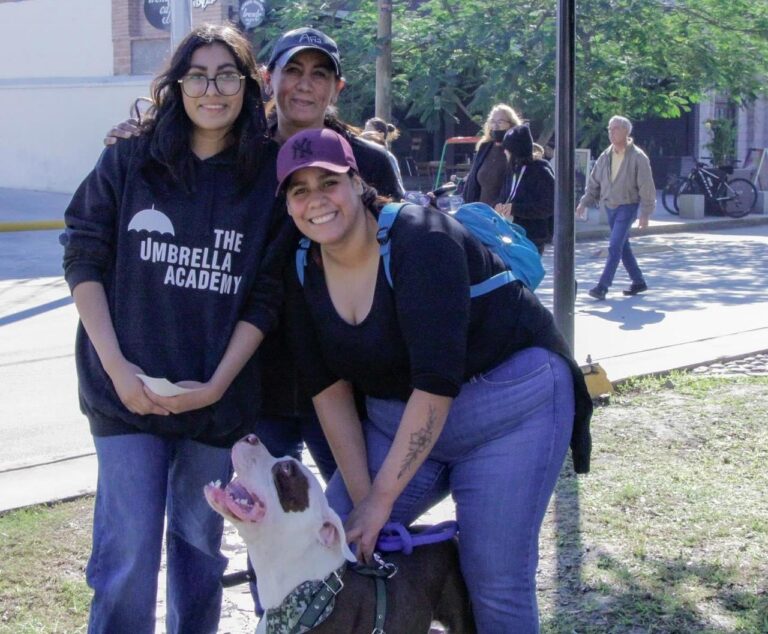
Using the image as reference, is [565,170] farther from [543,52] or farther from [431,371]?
[543,52]

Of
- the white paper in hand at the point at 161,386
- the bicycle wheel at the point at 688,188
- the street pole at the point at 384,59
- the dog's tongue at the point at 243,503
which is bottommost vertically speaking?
the dog's tongue at the point at 243,503

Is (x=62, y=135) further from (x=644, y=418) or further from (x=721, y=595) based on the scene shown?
(x=721, y=595)

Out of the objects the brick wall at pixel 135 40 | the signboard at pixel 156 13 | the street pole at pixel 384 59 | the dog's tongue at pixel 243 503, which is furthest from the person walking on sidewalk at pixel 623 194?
the brick wall at pixel 135 40

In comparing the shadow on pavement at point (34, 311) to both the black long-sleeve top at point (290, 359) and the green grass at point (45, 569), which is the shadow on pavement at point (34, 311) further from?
the black long-sleeve top at point (290, 359)

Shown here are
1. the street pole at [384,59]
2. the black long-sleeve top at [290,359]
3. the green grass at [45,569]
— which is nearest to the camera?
the black long-sleeve top at [290,359]

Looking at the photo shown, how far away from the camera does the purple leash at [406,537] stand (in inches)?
119

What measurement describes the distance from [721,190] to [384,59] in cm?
889

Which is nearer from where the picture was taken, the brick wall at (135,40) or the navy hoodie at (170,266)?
the navy hoodie at (170,266)

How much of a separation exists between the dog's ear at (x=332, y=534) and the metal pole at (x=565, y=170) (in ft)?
13.1

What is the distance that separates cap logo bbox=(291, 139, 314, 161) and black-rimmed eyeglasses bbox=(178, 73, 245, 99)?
293 millimetres

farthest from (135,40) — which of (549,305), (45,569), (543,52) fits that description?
(45,569)

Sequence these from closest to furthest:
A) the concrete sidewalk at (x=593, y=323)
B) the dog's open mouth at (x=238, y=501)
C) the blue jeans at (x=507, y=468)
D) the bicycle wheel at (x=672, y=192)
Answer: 1. the dog's open mouth at (x=238, y=501)
2. the blue jeans at (x=507, y=468)
3. the concrete sidewalk at (x=593, y=323)
4. the bicycle wheel at (x=672, y=192)

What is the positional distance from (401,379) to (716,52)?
673 inches

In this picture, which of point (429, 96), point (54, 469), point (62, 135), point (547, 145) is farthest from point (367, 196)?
point (62, 135)
